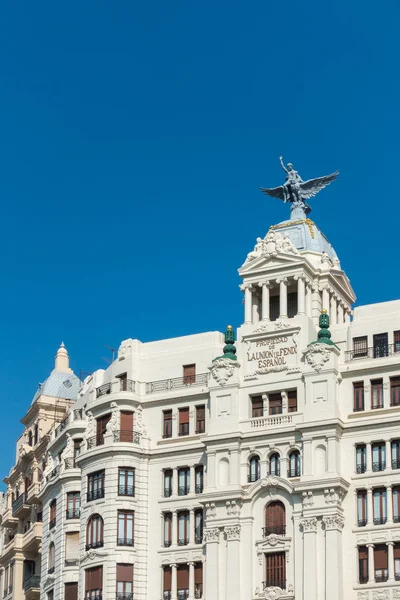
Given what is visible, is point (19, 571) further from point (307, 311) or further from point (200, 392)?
point (307, 311)

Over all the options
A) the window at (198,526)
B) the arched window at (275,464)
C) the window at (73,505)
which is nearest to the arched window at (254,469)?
the arched window at (275,464)

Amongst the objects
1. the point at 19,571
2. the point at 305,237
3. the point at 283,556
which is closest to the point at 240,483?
the point at 283,556

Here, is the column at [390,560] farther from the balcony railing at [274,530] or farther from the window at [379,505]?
the balcony railing at [274,530]

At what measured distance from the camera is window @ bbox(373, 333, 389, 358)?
88562 mm

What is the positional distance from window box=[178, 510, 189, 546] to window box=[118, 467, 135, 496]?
11.6 ft

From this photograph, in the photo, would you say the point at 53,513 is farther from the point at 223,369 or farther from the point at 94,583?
the point at 223,369

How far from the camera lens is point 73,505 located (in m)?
94.8

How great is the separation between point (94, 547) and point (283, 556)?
12672 millimetres

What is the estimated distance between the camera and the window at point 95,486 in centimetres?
9088

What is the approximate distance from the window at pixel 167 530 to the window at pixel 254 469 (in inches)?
243

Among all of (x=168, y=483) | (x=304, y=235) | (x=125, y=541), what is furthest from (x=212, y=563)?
(x=304, y=235)

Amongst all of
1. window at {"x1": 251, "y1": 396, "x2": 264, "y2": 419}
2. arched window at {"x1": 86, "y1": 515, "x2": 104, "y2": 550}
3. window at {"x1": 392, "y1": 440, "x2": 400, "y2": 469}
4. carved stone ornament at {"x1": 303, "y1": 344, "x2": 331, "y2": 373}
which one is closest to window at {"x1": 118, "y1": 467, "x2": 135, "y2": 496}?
arched window at {"x1": 86, "y1": 515, "x2": 104, "y2": 550}

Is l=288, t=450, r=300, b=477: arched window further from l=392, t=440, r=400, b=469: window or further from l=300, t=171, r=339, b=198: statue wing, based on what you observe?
l=300, t=171, r=339, b=198: statue wing

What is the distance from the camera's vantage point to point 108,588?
3445 inches
